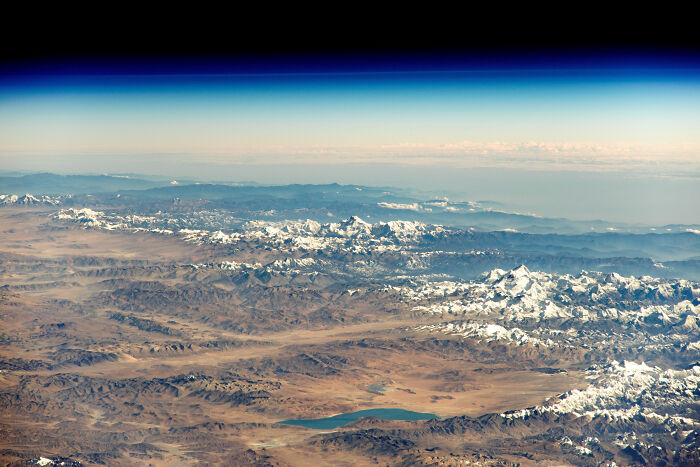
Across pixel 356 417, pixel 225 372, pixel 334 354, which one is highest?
pixel 334 354

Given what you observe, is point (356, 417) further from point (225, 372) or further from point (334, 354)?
point (334, 354)

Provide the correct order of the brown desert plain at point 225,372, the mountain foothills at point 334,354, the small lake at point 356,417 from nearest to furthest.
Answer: the brown desert plain at point 225,372, the mountain foothills at point 334,354, the small lake at point 356,417

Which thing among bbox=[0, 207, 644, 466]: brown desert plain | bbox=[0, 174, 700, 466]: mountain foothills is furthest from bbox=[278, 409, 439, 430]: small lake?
bbox=[0, 174, 700, 466]: mountain foothills

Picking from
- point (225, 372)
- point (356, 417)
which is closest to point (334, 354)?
point (225, 372)

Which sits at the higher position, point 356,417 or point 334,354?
point 334,354

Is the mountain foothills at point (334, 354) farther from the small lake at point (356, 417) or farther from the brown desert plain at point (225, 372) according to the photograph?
the small lake at point (356, 417)

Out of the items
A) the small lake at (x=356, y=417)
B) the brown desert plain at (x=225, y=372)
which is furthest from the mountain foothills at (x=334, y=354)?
the small lake at (x=356, y=417)
